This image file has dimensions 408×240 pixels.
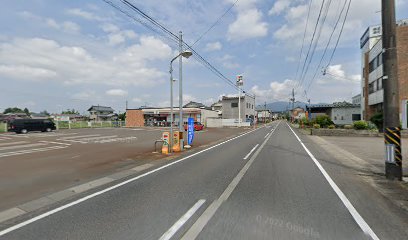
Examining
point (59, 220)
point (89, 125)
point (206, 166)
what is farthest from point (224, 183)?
point (89, 125)

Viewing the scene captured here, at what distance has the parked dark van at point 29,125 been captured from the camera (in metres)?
26.6

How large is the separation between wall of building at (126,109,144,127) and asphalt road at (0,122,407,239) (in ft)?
164

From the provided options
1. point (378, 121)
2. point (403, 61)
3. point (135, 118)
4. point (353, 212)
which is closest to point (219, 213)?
point (353, 212)

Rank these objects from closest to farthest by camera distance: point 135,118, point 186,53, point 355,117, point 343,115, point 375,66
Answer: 1. point 186,53
2. point 375,66
3. point 355,117
4. point 343,115
5. point 135,118

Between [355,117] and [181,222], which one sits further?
[355,117]

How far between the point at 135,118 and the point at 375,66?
50.0 m


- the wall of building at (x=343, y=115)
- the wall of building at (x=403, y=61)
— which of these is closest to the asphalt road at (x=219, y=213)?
the wall of building at (x=403, y=61)

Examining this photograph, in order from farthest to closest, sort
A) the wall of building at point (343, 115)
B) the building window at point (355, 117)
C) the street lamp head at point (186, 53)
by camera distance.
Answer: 1. the wall of building at point (343, 115)
2. the building window at point (355, 117)
3. the street lamp head at point (186, 53)

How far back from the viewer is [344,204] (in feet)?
14.9

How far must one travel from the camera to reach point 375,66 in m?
29.2

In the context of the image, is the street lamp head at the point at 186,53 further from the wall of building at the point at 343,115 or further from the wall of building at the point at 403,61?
the wall of building at the point at 343,115

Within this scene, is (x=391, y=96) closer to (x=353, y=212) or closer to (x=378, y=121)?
(x=353, y=212)

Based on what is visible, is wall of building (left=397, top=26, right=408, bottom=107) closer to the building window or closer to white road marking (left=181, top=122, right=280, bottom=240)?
the building window

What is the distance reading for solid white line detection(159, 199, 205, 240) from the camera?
Answer: 3.36 metres
